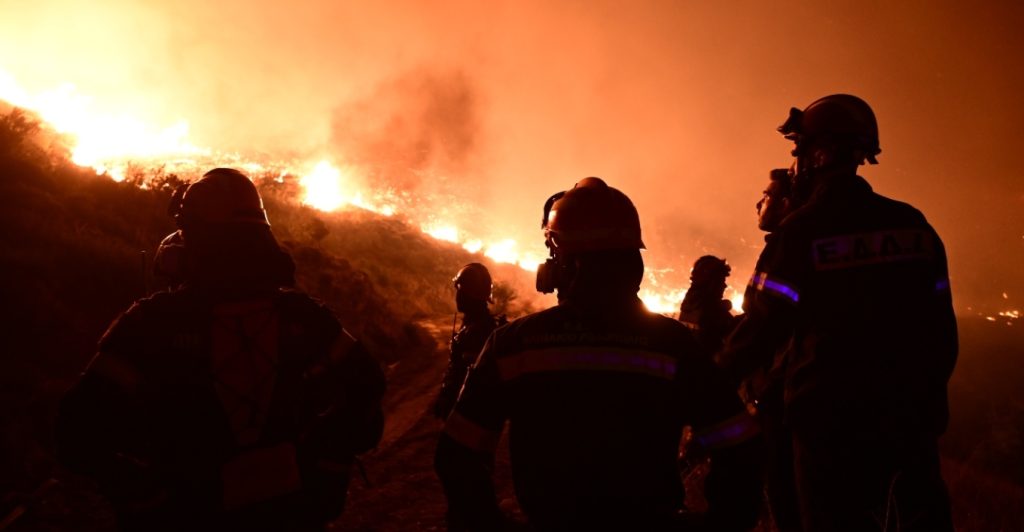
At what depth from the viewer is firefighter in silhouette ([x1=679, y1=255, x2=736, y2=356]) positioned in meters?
5.87

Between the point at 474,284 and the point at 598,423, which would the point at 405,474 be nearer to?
the point at 474,284

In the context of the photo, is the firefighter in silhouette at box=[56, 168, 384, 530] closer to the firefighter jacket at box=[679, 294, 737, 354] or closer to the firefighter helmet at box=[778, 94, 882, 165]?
Answer: the firefighter helmet at box=[778, 94, 882, 165]

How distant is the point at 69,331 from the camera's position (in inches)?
307

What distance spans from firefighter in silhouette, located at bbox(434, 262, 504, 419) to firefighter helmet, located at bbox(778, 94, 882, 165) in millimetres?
3178

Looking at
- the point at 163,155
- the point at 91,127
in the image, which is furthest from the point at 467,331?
the point at 163,155

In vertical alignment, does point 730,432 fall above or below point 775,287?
below

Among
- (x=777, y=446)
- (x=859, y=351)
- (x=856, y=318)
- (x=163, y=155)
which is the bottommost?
(x=777, y=446)

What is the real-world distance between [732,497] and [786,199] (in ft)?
7.51

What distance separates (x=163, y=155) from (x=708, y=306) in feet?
117

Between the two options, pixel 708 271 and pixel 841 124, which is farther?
pixel 708 271

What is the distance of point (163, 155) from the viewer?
31.9 metres

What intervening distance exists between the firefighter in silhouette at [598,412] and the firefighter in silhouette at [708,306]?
3966 millimetres

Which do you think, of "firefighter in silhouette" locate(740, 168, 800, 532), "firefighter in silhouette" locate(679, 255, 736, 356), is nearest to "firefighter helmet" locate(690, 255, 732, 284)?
"firefighter in silhouette" locate(679, 255, 736, 356)

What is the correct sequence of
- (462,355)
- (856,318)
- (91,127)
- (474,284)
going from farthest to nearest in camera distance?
(91,127), (474,284), (462,355), (856,318)
